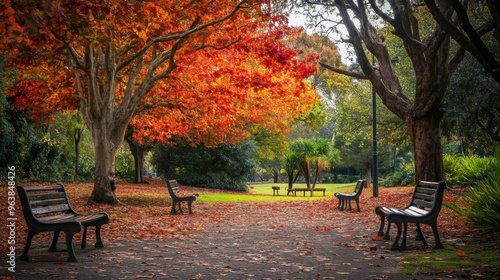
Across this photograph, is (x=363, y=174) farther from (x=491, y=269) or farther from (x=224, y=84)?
(x=491, y=269)

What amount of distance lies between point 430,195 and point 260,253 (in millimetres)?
3107

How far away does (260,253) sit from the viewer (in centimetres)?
859

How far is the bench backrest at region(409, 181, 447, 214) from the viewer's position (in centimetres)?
847

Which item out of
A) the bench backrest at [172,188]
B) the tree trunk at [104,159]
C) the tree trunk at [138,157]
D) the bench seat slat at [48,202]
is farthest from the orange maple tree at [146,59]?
the tree trunk at [138,157]

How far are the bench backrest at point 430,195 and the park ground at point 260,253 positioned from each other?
0.71 meters

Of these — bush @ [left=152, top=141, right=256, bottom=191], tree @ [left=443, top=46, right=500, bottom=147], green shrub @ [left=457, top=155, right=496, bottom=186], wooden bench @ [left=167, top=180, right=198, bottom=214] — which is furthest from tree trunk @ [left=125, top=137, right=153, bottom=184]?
tree @ [left=443, top=46, right=500, bottom=147]

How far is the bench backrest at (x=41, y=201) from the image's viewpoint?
24.2 ft

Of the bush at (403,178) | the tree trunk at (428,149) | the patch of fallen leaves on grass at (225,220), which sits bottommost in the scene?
the patch of fallen leaves on grass at (225,220)

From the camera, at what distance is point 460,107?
18.9m

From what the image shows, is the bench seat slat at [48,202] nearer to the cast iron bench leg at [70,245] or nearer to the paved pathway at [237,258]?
the cast iron bench leg at [70,245]

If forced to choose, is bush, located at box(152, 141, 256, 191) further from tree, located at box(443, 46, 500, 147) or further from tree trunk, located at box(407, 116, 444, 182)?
tree trunk, located at box(407, 116, 444, 182)

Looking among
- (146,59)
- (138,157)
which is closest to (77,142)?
(138,157)

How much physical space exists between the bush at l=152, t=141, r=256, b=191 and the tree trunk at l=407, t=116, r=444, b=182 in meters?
20.1

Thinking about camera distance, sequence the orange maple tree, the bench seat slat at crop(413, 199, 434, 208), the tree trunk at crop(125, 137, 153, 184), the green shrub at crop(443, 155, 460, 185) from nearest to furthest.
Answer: the bench seat slat at crop(413, 199, 434, 208) < the orange maple tree < the green shrub at crop(443, 155, 460, 185) < the tree trunk at crop(125, 137, 153, 184)
